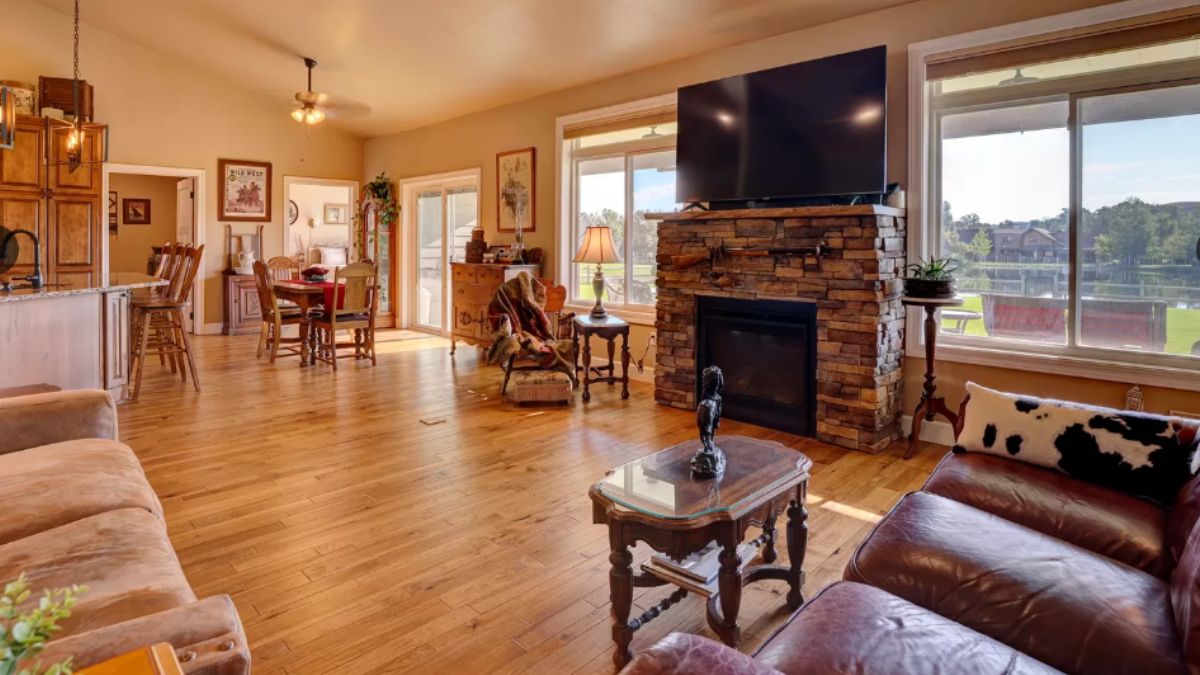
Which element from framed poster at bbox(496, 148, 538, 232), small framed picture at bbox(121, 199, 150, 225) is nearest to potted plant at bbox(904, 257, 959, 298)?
framed poster at bbox(496, 148, 538, 232)

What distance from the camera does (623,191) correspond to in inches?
239

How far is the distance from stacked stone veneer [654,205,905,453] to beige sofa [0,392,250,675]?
3499 mm

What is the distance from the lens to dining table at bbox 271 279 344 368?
650 centimetres

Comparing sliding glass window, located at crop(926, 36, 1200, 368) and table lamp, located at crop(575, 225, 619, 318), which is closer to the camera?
sliding glass window, located at crop(926, 36, 1200, 368)

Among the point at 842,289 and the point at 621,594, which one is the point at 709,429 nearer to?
the point at 621,594

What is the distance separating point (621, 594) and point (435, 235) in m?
7.65

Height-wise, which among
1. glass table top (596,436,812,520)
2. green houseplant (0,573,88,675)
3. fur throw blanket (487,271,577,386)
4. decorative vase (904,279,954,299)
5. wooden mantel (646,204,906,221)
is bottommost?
glass table top (596,436,812,520)

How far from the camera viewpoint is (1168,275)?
135 inches

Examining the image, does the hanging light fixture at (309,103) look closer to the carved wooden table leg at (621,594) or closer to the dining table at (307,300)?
the dining table at (307,300)

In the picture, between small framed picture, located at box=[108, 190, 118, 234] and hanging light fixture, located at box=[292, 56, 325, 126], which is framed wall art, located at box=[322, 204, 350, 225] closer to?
small framed picture, located at box=[108, 190, 118, 234]

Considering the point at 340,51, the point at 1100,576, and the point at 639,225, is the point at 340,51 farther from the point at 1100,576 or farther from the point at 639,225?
the point at 1100,576

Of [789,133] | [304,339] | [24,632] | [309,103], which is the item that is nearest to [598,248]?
[789,133]

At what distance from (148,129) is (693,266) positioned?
696 cm

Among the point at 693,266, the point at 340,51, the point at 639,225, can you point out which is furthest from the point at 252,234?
the point at 693,266
